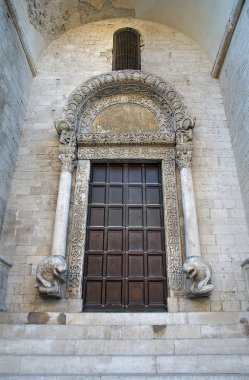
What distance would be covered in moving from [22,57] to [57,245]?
4.74m

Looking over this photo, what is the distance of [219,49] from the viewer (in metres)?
7.41

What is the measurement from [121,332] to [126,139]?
13.2 ft

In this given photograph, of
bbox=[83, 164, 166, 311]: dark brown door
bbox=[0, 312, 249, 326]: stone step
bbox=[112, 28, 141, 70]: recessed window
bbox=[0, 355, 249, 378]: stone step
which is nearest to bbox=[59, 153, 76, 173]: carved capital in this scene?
bbox=[83, 164, 166, 311]: dark brown door

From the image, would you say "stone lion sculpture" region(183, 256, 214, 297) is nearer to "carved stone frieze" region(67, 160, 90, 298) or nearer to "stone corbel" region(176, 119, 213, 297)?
"stone corbel" region(176, 119, 213, 297)

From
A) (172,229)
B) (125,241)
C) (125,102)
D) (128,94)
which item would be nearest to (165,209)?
(172,229)

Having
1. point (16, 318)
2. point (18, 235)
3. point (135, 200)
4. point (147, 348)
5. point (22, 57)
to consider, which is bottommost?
point (147, 348)

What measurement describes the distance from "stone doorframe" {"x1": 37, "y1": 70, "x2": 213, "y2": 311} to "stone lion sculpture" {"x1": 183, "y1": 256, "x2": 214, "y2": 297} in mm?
373

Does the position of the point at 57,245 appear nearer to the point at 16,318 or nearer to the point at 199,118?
the point at 16,318

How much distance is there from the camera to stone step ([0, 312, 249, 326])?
5.15 meters

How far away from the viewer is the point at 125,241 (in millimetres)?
6332

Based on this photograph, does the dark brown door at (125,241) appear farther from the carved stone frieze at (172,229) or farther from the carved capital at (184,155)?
the carved capital at (184,155)

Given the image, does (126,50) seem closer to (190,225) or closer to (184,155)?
(184,155)

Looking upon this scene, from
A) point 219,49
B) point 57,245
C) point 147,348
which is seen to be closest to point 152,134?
point 219,49

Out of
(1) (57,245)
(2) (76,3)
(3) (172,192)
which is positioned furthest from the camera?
(2) (76,3)
